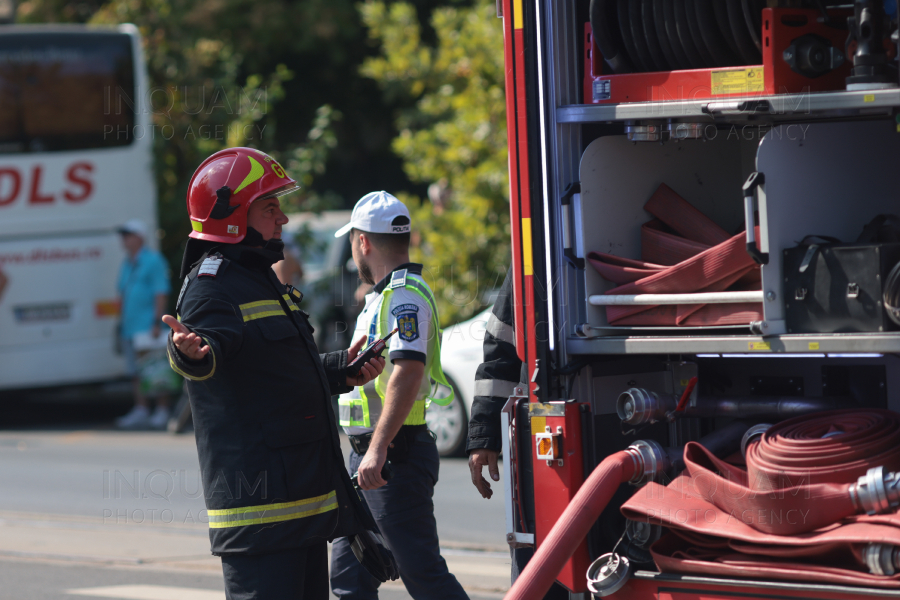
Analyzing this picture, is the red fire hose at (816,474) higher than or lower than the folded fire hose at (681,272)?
lower

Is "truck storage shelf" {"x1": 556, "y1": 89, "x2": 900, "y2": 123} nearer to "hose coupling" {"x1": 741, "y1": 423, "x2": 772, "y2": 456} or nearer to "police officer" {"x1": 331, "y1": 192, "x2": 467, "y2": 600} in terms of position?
"hose coupling" {"x1": 741, "y1": 423, "x2": 772, "y2": 456}

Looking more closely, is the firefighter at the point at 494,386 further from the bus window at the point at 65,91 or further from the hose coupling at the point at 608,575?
the bus window at the point at 65,91

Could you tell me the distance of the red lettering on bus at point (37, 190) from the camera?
44.5ft

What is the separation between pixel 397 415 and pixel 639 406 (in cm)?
101

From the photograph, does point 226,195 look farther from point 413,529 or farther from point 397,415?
point 413,529

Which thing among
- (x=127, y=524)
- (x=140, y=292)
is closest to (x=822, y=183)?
(x=127, y=524)

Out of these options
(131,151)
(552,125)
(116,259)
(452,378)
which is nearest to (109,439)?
(116,259)

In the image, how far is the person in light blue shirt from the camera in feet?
44.5

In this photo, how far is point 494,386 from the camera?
491 cm

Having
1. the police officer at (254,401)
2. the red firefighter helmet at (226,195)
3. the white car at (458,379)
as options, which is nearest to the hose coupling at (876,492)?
the police officer at (254,401)

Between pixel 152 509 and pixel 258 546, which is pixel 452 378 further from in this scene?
pixel 258 546

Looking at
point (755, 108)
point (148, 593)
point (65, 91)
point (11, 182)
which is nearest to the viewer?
point (755, 108)

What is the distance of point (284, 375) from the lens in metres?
3.99

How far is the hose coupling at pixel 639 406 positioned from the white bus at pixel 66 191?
10804 millimetres
